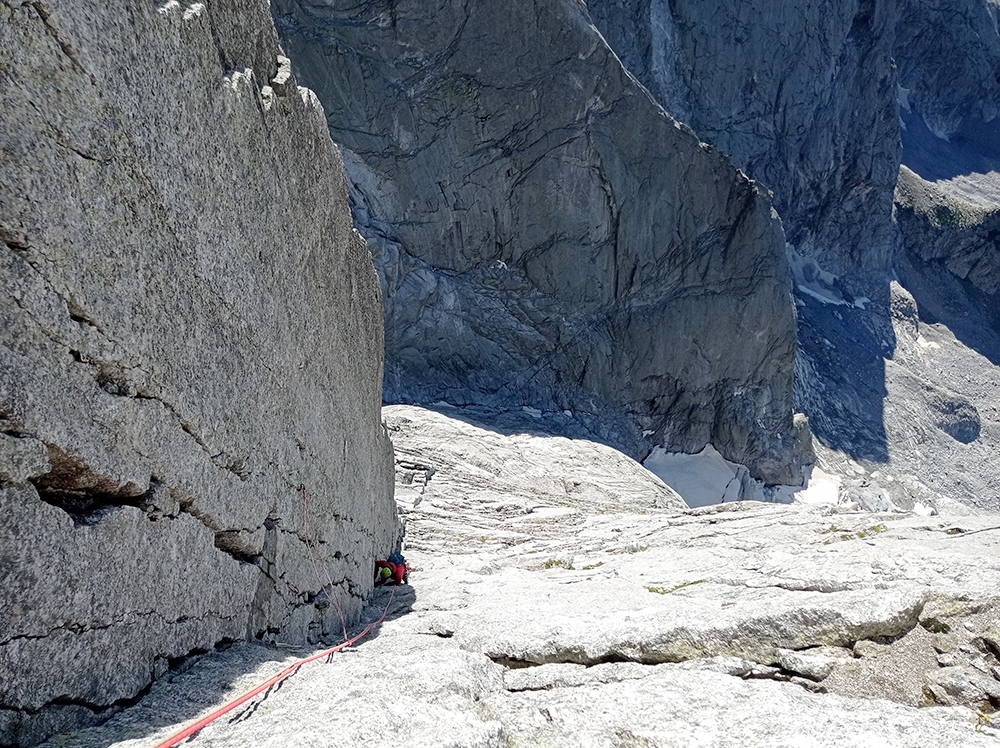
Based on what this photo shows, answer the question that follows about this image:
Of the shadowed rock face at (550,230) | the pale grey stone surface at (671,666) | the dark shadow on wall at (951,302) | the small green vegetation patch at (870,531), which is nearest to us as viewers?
the pale grey stone surface at (671,666)

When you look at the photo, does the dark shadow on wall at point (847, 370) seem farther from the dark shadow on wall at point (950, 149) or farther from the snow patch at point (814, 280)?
the dark shadow on wall at point (950, 149)

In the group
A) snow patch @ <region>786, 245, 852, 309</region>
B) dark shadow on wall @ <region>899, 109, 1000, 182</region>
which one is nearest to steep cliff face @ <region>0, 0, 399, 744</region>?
snow patch @ <region>786, 245, 852, 309</region>

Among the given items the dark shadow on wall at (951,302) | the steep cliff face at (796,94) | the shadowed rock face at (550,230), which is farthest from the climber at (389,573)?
the dark shadow on wall at (951,302)

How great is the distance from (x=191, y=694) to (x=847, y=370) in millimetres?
56619

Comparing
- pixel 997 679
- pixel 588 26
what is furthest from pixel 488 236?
pixel 997 679

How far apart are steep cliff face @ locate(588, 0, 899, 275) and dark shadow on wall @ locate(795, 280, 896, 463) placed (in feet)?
15.6

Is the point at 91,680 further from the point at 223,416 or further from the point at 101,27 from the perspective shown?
the point at 101,27

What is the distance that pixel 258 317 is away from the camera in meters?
5.44

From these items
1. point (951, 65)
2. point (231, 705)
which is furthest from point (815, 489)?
point (951, 65)

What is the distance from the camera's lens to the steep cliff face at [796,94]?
4494 cm

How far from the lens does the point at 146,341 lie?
391cm

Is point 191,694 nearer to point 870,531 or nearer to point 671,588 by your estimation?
point 671,588

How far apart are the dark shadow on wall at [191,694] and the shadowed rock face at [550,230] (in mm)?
25692

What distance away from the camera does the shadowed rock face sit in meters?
31.5
